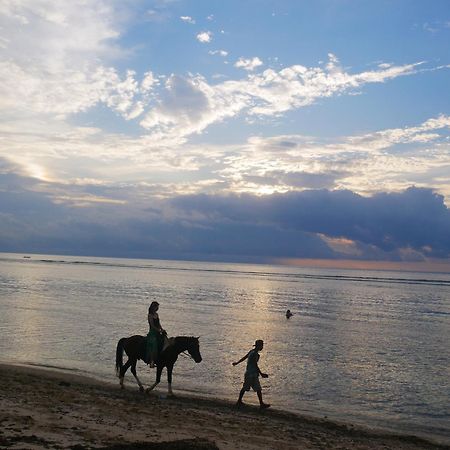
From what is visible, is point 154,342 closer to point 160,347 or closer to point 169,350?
point 160,347

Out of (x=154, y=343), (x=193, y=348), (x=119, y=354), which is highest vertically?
(x=154, y=343)

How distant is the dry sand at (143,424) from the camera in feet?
33.4

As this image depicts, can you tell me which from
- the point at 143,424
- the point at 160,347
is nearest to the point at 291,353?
the point at 160,347

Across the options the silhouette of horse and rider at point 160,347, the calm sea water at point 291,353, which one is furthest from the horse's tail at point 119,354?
the calm sea water at point 291,353

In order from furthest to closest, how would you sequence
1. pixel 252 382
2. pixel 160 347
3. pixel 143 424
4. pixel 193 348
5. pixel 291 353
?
pixel 291 353 → pixel 193 348 → pixel 160 347 → pixel 252 382 → pixel 143 424

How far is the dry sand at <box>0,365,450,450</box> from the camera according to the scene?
10.2 meters

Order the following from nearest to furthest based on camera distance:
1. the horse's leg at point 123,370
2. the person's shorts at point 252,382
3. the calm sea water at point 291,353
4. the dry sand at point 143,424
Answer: the dry sand at point 143,424
the person's shorts at point 252,382
the horse's leg at point 123,370
the calm sea water at point 291,353

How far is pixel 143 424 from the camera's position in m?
12.2

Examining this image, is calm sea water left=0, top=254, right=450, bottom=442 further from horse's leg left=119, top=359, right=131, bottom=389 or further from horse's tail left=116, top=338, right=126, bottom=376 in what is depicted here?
horse's tail left=116, top=338, right=126, bottom=376

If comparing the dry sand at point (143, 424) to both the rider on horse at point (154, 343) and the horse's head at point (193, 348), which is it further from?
the horse's head at point (193, 348)

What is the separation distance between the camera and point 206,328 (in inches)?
1528

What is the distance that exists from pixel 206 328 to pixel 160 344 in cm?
2221

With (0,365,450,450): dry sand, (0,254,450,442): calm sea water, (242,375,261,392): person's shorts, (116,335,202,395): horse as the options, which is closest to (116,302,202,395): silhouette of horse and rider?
(116,335,202,395): horse

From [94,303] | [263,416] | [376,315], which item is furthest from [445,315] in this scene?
[263,416]
